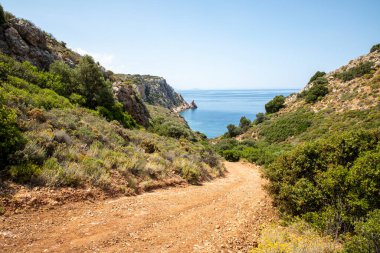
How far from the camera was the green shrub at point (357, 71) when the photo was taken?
146 ft

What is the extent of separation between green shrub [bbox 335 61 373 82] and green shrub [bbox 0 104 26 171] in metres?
54.5

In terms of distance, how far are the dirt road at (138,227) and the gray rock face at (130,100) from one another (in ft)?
71.5

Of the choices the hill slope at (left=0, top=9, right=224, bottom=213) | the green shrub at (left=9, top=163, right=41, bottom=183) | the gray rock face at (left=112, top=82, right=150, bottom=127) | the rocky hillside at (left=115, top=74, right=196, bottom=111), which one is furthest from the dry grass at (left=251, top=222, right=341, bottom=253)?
the rocky hillside at (left=115, top=74, right=196, bottom=111)

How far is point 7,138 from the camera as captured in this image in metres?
7.01

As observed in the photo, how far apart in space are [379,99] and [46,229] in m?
44.4

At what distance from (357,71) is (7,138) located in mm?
55598

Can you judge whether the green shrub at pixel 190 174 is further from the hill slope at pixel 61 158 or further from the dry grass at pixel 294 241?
the dry grass at pixel 294 241

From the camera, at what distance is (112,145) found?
11.8 meters

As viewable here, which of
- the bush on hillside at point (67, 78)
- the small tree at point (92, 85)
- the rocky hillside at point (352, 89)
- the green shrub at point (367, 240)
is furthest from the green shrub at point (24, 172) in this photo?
the rocky hillside at point (352, 89)

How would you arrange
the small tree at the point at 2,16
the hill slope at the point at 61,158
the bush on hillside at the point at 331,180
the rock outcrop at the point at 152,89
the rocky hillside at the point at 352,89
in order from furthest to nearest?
the rock outcrop at the point at 152,89, the rocky hillside at the point at 352,89, the small tree at the point at 2,16, the hill slope at the point at 61,158, the bush on hillside at the point at 331,180

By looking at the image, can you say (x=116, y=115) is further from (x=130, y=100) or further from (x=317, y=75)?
(x=317, y=75)

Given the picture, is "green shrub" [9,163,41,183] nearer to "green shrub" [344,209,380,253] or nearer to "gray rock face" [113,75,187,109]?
"green shrub" [344,209,380,253]

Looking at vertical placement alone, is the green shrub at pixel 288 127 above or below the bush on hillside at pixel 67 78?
below

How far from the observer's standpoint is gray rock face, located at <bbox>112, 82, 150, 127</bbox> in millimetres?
28938
